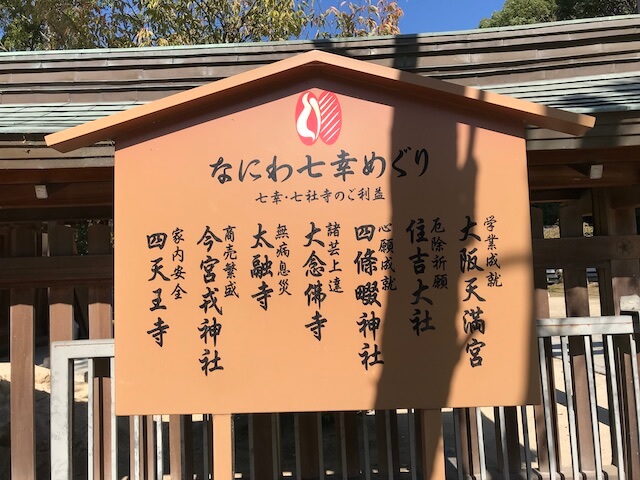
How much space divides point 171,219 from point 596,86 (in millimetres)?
3094

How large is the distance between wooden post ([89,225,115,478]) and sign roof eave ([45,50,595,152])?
1162 mm

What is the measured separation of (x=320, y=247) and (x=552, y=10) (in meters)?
27.4

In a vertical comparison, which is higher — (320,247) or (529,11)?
(529,11)

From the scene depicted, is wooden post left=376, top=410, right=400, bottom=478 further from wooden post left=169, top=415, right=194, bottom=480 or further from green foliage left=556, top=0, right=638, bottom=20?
green foliage left=556, top=0, right=638, bottom=20

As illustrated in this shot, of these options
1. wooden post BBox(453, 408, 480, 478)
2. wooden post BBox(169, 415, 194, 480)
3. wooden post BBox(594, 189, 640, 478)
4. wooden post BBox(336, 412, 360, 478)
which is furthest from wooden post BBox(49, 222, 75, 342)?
wooden post BBox(594, 189, 640, 478)

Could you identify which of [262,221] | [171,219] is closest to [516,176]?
[262,221]

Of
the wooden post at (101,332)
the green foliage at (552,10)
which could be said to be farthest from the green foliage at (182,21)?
the green foliage at (552,10)

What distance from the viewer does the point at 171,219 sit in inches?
93.4

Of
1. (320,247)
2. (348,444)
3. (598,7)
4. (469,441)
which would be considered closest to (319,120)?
(320,247)

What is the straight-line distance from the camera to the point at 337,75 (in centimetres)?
237

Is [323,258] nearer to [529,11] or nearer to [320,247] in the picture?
[320,247]

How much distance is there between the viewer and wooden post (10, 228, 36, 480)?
3.34 m

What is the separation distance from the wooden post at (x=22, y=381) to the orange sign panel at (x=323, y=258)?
1.43 metres

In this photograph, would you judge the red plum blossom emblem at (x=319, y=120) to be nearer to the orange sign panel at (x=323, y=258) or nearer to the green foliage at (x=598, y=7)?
the orange sign panel at (x=323, y=258)
